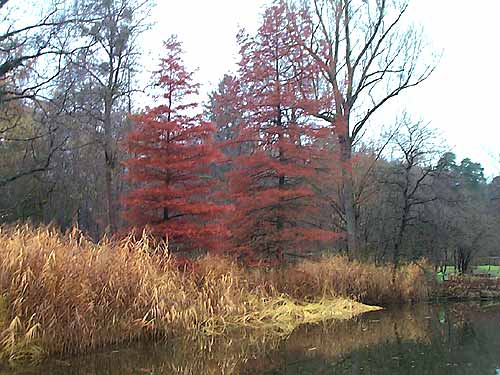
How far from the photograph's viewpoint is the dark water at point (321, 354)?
25.2 feet

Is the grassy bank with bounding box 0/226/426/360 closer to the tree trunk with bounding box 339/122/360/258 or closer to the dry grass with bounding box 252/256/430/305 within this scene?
the dry grass with bounding box 252/256/430/305

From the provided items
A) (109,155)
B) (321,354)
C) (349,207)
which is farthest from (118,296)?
(349,207)

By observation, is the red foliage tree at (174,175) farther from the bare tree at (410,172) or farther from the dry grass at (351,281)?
Answer: the bare tree at (410,172)

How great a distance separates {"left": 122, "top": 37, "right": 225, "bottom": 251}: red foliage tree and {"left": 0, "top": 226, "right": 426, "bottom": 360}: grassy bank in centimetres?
94

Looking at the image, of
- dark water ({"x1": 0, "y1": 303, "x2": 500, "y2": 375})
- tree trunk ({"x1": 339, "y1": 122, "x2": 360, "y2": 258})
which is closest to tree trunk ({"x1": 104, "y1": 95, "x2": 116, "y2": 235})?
tree trunk ({"x1": 339, "y1": 122, "x2": 360, "y2": 258})

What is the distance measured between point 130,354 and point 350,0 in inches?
647

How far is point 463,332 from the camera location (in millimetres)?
12383

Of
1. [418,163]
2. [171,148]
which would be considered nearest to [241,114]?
[171,148]

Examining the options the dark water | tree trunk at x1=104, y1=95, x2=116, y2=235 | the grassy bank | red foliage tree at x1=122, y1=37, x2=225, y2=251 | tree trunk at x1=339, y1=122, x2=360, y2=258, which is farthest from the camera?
tree trunk at x1=339, y1=122, x2=360, y2=258

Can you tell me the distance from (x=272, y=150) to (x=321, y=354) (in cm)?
729

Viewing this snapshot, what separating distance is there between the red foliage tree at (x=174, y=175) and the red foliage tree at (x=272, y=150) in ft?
4.67

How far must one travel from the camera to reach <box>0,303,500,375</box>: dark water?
769 centimetres

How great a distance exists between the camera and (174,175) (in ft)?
44.4

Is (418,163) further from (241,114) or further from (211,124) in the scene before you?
(211,124)
